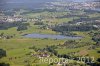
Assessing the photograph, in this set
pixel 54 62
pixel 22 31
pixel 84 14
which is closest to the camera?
pixel 54 62

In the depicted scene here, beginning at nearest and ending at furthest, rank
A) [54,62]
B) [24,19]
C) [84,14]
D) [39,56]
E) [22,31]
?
[54,62]
[39,56]
[22,31]
[24,19]
[84,14]

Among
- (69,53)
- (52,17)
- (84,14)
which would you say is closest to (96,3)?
(84,14)

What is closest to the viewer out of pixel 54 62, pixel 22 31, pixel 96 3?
pixel 54 62

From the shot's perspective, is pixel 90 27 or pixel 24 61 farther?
pixel 90 27

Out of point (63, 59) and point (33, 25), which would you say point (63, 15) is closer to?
point (33, 25)

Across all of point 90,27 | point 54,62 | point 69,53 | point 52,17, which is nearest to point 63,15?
point 52,17

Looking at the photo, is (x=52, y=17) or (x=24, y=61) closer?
(x=24, y=61)

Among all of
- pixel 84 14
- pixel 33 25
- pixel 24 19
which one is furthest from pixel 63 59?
pixel 84 14

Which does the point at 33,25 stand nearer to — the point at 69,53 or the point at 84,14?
the point at 84,14

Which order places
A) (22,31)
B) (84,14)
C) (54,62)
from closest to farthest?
(54,62), (22,31), (84,14)
